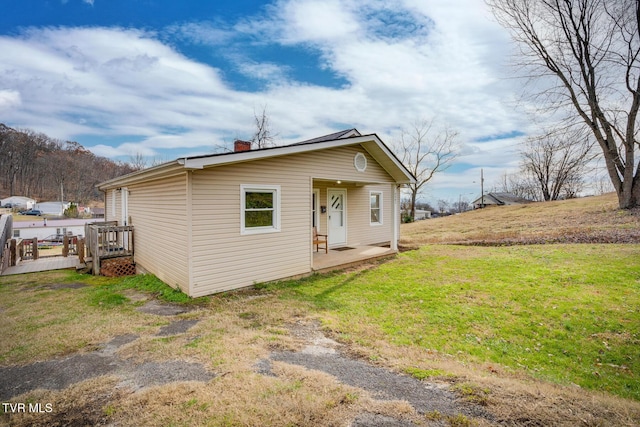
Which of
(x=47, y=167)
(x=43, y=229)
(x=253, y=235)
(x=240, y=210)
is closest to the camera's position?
(x=240, y=210)

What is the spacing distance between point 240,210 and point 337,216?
5.35 metres

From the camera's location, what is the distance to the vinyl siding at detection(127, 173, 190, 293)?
6660mm

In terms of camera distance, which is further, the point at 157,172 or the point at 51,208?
the point at 51,208

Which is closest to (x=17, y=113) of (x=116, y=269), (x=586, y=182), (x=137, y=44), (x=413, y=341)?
(x=137, y=44)

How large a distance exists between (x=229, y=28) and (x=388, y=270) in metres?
11.1

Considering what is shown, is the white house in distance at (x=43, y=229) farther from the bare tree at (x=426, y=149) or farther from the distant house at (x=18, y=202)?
the distant house at (x=18, y=202)

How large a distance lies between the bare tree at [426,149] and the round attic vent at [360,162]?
25.0m

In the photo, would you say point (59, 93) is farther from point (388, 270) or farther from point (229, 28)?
point (388, 270)

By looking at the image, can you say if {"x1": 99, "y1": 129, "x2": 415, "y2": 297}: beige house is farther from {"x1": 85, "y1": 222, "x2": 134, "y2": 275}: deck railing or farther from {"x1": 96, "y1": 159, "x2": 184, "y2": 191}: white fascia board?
{"x1": 85, "y1": 222, "x2": 134, "y2": 275}: deck railing

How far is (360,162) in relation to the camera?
33.0 feet

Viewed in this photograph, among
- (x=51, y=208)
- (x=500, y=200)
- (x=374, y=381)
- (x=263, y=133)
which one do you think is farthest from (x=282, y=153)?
(x=51, y=208)

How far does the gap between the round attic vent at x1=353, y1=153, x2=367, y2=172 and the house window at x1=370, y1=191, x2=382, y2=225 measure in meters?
2.82

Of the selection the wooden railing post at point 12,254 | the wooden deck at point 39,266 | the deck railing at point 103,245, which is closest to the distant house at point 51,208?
the wooden railing post at point 12,254

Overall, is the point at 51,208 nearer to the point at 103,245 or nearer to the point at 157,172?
the point at 103,245
